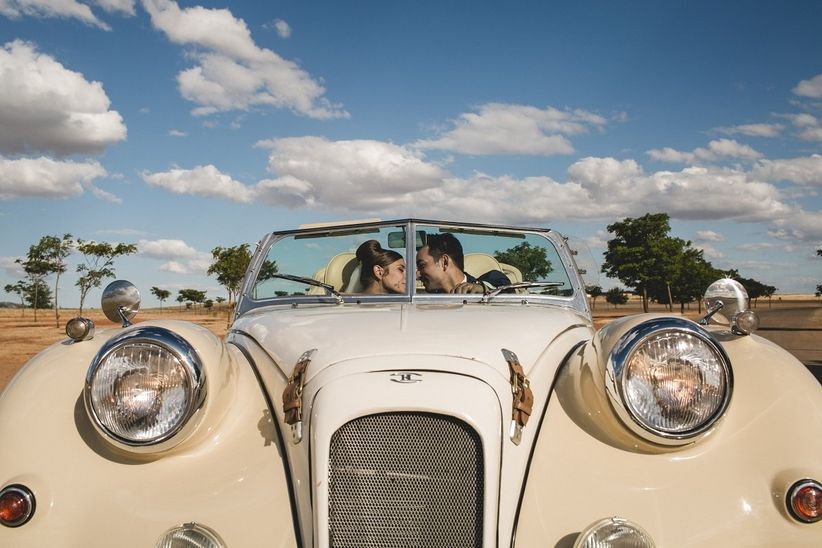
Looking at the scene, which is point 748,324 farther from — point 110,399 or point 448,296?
point 110,399

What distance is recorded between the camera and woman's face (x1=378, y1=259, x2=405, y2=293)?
377 cm

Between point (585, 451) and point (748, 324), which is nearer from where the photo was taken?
point (585, 451)

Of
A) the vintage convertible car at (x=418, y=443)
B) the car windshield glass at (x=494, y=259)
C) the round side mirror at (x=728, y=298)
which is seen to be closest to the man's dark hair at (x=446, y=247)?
the car windshield glass at (x=494, y=259)

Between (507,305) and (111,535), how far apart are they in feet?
6.45

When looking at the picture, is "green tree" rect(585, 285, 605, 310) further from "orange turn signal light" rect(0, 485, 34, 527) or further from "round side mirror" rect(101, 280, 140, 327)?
"orange turn signal light" rect(0, 485, 34, 527)

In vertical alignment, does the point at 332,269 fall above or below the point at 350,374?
above

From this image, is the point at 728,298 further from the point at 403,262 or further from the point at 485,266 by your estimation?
the point at 403,262

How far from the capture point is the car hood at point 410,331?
2.40 m

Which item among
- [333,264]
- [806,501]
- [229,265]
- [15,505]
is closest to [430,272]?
[333,264]

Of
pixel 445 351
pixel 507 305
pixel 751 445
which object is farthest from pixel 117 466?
pixel 751 445

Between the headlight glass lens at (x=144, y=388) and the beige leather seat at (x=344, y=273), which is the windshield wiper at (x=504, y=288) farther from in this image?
the headlight glass lens at (x=144, y=388)

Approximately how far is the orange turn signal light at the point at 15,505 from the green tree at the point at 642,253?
1910 inches

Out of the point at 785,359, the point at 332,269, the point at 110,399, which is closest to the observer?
the point at 110,399

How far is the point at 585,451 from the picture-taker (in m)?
2.35
